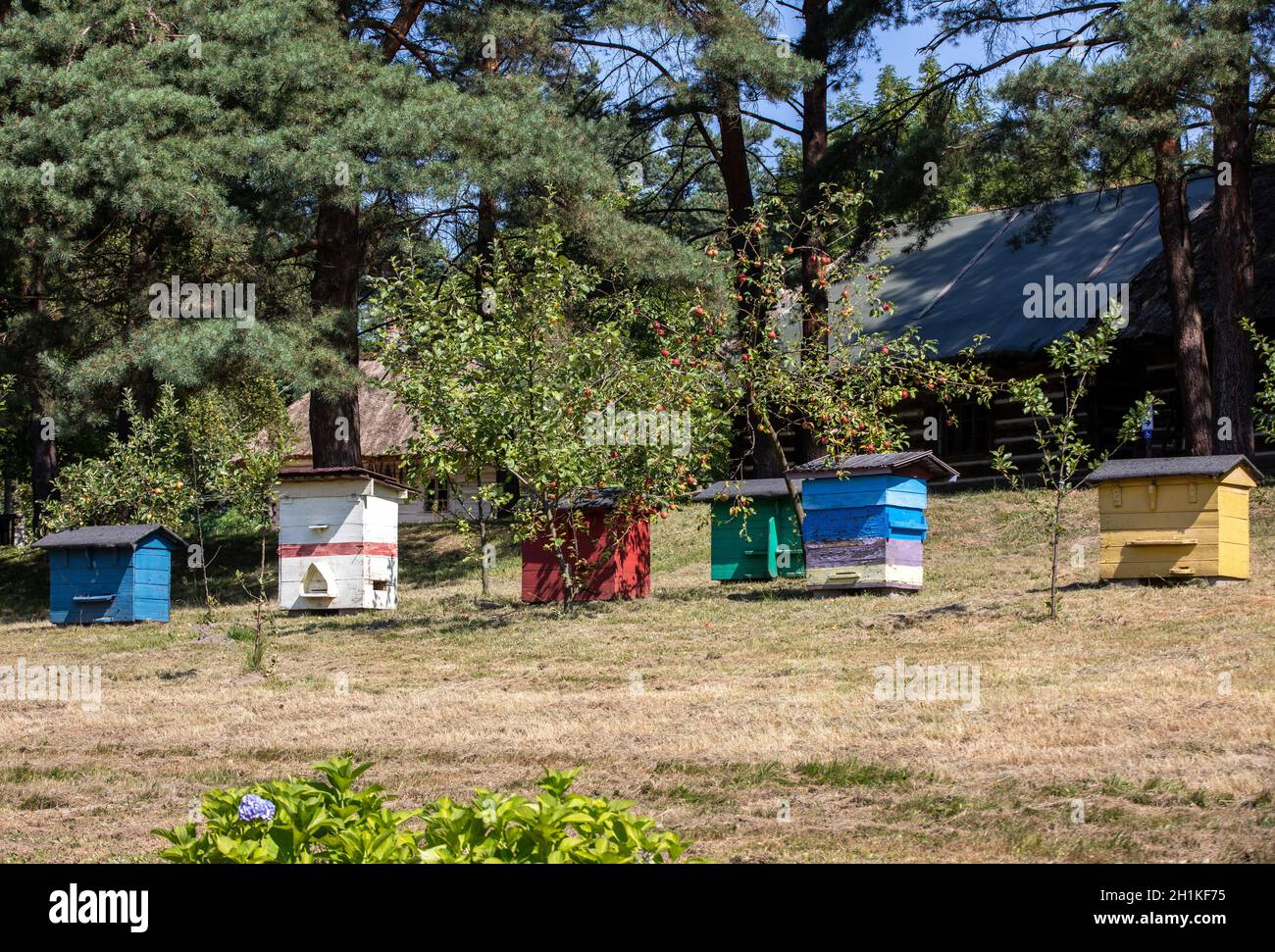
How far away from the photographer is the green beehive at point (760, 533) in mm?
18000

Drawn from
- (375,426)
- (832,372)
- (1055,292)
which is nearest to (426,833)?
(832,372)

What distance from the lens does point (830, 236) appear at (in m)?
25.9

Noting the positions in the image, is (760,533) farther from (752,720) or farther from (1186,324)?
(1186,324)

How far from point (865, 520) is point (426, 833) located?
11.7 m

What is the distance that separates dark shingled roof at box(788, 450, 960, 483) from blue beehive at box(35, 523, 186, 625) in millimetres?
8581

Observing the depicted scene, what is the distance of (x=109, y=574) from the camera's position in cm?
1809

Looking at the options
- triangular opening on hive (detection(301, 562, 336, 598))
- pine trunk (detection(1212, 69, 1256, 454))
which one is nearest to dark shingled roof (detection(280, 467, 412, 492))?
triangular opening on hive (detection(301, 562, 336, 598))

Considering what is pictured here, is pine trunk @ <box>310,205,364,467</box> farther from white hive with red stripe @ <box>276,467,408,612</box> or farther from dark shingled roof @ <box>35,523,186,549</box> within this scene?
white hive with red stripe @ <box>276,467,408,612</box>

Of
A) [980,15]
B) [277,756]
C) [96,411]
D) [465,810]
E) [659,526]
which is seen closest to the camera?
[465,810]

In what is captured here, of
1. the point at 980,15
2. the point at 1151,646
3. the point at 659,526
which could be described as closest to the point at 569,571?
the point at 1151,646

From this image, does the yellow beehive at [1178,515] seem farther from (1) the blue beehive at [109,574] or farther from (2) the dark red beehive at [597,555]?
(1) the blue beehive at [109,574]
